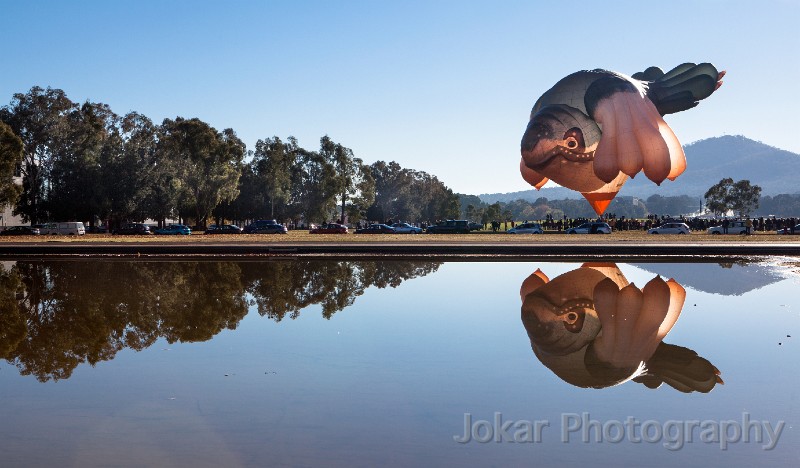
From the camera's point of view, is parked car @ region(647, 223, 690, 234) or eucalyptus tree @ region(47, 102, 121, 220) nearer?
parked car @ region(647, 223, 690, 234)

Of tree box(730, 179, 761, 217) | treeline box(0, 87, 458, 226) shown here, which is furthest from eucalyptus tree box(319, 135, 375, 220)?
→ tree box(730, 179, 761, 217)

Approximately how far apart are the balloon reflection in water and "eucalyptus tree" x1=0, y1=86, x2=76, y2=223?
55475 millimetres

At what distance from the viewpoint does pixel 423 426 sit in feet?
19.0

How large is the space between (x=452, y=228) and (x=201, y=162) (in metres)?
23.8

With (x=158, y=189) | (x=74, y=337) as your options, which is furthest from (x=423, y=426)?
(x=158, y=189)

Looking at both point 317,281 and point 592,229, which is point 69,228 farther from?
point 317,281

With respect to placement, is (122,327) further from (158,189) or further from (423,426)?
(158,189)

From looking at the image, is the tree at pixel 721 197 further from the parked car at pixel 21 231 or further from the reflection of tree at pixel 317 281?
the reflection of tree at pixel 317 281

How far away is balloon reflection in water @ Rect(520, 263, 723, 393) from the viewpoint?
24.6ft

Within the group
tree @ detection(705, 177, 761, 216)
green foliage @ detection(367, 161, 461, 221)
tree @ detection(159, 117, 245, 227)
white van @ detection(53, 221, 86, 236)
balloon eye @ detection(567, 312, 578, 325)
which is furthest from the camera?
green foliage @ detection(367, 161, 461, 221)

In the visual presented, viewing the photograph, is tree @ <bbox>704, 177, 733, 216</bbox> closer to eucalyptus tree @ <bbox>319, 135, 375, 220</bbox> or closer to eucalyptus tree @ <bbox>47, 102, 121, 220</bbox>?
eucalyptus tree @ <bbox>319, 135, 375, 220</bbox>

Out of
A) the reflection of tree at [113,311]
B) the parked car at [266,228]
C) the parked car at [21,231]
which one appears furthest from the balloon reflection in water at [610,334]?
the parked car at [21,231]

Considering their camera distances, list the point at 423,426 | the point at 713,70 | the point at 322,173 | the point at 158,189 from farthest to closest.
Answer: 1. the point at 322,173
2. the point at 158,189
3. the point at 713,70
4. the point at 423,426

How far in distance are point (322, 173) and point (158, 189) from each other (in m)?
24.8
